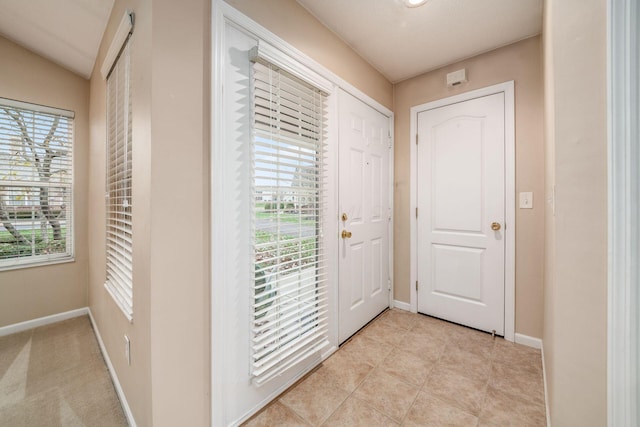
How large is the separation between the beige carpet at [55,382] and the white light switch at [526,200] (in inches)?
121

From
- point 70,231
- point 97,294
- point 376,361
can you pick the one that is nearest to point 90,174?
point 70,231

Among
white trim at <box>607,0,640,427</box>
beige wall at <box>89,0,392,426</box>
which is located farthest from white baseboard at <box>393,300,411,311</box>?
beige wall at <box>89,0,392,426</box>

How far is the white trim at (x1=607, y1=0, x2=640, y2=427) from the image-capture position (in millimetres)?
734

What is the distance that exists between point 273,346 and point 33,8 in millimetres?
2731

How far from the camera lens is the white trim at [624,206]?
0.73 m

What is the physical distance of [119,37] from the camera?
1424 millimetres

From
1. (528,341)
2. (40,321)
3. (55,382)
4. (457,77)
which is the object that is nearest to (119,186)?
(55,382)

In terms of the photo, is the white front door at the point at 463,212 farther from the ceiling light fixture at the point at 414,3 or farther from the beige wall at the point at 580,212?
the beige wall at the point at 580,212

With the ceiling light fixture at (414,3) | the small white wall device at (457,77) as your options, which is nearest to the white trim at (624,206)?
the ceiling light fixture at (414,3)

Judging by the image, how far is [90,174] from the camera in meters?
2.52

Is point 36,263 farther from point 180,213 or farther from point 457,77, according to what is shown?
point 457,77

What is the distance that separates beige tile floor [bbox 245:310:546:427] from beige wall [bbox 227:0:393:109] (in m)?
2.18

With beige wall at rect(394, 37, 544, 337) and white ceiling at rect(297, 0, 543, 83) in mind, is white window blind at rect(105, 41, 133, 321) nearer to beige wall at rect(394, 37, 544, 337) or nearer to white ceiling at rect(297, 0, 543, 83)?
white ceiling at rect(297, 0, 543, 83)

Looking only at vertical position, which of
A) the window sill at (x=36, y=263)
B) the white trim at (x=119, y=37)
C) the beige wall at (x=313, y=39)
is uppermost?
the beige wall at (x=313, y=39)
